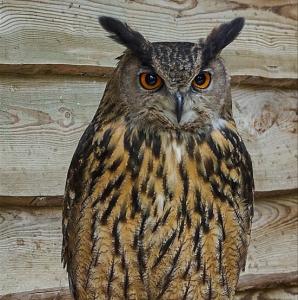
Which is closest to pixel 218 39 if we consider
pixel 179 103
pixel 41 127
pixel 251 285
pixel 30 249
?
pixel 179 103

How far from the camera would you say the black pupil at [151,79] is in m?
2.48

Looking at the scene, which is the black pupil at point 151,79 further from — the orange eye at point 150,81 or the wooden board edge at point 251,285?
the wooden board edge at point 251,285

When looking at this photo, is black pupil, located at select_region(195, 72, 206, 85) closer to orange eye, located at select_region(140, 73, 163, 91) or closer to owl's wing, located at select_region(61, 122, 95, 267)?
orange eye, located at select_region(140, 73, 163, 91)

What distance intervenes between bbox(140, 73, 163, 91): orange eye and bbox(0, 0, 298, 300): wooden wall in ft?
1.50

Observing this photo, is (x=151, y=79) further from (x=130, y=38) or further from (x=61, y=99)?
(x=61, y=99)

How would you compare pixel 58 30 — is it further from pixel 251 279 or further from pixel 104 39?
pixel 251 279

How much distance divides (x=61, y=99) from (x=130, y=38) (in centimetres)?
48

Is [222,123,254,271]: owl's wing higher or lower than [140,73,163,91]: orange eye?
lower

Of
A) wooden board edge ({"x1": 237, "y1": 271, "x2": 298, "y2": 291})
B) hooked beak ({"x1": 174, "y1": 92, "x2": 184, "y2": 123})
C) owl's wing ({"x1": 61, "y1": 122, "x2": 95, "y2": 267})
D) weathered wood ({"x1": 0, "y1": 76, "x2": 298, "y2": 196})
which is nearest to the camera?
hooked beak ({"x1": 174, "y1": 92, "x2": 184, "y2": 123})

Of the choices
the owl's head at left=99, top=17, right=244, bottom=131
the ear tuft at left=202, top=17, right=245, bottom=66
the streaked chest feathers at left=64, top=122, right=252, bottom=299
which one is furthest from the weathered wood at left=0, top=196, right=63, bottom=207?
the ear tuft at left=202, top=17, right=245, bottom=66

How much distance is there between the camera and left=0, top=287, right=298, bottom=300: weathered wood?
9.40ft

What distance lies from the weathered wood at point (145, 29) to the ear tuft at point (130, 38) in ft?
1.19

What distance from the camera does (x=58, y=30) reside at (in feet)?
9.52

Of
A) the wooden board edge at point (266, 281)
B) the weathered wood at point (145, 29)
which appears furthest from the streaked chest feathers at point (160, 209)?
the wooden board edge at point (266, 281)
